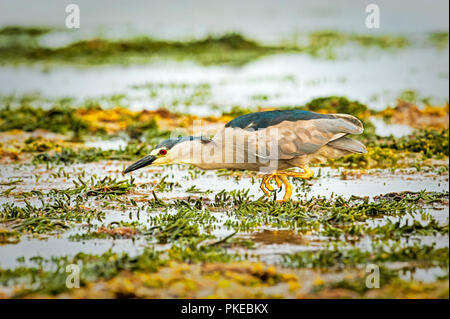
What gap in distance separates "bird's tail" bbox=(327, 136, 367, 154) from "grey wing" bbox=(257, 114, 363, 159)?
9cm

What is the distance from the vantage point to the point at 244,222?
23.4 ft

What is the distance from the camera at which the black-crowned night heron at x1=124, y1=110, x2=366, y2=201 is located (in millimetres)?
7906

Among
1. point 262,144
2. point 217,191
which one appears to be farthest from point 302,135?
point 217,191

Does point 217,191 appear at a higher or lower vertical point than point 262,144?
lower

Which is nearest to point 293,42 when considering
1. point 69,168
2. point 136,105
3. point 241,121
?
point 136,105

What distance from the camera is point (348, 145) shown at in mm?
8164

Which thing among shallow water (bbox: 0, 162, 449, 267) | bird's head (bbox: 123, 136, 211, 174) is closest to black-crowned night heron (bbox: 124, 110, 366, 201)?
bird's head (bbox: 123, 136, 211, 174)

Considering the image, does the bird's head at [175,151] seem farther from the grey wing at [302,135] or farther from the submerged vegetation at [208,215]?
the grey wing at [302,135]

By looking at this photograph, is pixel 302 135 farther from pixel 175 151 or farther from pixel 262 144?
pixel 175 151

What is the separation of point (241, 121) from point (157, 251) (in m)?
2.33

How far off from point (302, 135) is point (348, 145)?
1.89ft

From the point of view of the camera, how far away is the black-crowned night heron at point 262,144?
7.91 metres

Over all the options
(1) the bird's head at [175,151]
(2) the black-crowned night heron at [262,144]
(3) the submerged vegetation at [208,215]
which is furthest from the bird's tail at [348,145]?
(1) the bird's head at [175,151]

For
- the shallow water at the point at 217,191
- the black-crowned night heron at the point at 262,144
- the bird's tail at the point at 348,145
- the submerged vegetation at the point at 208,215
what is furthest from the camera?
the bird's tail at the point at 348,145
